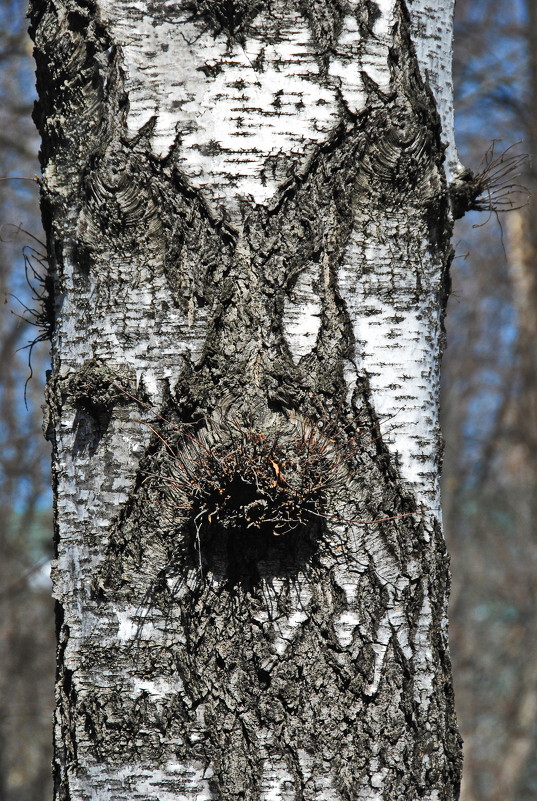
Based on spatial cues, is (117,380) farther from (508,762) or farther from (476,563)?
(476,563)

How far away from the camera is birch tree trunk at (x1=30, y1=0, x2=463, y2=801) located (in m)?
1.41

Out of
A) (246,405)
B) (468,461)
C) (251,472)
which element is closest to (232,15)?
(246,405)

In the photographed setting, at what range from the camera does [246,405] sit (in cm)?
144

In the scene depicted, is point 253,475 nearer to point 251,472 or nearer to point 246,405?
point 251,472

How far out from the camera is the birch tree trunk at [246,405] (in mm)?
1407

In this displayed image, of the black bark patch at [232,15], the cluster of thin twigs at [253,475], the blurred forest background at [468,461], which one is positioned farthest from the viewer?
the blurred forest background at [468,461]

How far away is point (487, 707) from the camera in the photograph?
8.84m

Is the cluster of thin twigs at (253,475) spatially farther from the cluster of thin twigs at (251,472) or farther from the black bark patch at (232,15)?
the black bark patch at (232,15)

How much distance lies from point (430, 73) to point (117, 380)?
0.99 metres

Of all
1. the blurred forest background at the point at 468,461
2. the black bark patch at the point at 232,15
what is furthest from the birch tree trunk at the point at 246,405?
the blurred forest background at the point at 468,461

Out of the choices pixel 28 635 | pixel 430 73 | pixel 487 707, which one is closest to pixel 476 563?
pixel 487 707

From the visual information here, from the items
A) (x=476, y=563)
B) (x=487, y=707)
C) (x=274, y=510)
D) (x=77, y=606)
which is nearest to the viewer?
(x=274, y=510)

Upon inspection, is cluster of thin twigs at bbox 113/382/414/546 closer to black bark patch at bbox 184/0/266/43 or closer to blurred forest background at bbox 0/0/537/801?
black bark patch at bbox 184/0/266/43

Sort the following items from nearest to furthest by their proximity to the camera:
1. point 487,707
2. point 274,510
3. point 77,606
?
point 274,510 → point 77,606 → point 487,707
